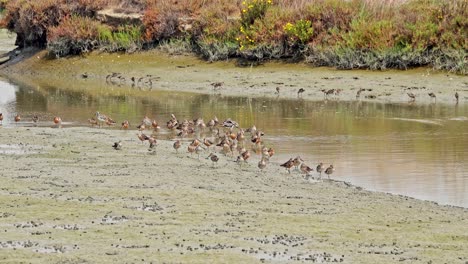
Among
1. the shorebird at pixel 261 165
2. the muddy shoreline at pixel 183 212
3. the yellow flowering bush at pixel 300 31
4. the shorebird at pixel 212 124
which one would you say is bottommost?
the shorebird at pixel 212 124

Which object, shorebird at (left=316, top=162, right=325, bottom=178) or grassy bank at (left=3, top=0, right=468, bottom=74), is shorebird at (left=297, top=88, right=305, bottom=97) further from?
shorebird at (left=316, top=162, right=325, bottom=178)

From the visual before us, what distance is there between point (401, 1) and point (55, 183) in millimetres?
20619

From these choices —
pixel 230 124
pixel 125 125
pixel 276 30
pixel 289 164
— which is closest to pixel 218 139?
pixel 230 124

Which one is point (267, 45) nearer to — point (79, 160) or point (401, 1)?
point (401, 1)

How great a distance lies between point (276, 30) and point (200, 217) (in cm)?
2141

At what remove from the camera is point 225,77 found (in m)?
31.4

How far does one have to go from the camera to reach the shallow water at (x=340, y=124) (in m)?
15.4

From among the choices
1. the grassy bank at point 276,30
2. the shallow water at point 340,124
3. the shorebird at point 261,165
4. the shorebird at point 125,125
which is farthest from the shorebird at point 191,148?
the grassy bank at point 276,30

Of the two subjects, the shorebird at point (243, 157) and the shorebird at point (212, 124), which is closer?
the shorebird at point (243, 157)

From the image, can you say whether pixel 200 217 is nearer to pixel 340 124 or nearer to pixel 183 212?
pixel 183 212

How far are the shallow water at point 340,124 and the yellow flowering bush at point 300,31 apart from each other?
3.99 m

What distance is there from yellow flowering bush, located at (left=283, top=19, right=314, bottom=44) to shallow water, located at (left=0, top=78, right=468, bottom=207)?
13.1ft

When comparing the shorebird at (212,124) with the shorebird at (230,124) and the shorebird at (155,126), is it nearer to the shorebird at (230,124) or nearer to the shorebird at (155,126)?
the shorebird at (230,124)

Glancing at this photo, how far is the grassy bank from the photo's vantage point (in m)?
29.1
